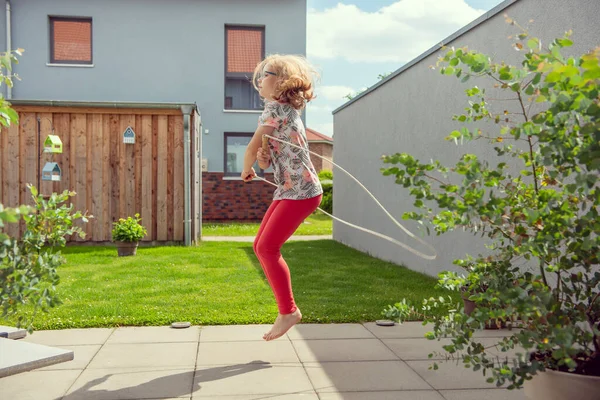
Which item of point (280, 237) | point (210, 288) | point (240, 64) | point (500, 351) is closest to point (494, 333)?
point (500, 351)

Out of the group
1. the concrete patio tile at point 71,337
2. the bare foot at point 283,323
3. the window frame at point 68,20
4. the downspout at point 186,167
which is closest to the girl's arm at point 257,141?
the bare foot at point 283,323

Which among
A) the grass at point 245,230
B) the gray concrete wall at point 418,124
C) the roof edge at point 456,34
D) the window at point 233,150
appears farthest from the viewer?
the window at point 233,150

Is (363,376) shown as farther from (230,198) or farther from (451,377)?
(230,198)

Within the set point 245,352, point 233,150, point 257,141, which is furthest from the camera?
point 233,150

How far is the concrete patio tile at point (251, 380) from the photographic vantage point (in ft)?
8.69

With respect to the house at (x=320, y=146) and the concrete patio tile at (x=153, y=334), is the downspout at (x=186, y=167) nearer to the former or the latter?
the concrete patio tile at (x=153, y=334)

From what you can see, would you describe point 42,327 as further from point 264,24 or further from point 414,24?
point 414,24

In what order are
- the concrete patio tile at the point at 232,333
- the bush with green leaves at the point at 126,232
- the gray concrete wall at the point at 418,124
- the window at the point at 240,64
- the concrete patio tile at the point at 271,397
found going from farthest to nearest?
the window at the point at 240,64 < the bush with green leaves at the point at 126,232 < the gray concrete wall at the point at 418,124 < the concrete patio tile at the point at 232,333 < the concrete patio tile at the point at 271,397

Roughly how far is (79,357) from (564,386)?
94.3 inches

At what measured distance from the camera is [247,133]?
645 inches

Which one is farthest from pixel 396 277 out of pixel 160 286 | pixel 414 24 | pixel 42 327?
pixel 414 24

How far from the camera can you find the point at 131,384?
275 centimetres

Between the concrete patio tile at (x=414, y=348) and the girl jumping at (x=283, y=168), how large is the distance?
0.61 m

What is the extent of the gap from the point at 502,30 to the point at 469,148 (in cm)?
105
